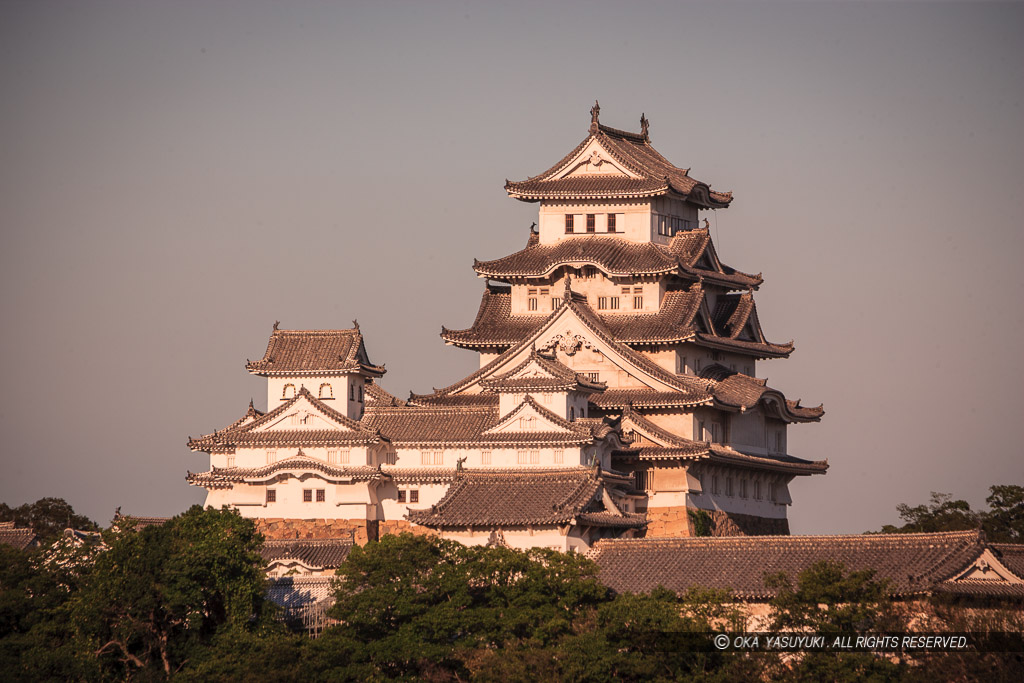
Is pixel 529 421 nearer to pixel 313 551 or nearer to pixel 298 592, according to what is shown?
pixel 313 551

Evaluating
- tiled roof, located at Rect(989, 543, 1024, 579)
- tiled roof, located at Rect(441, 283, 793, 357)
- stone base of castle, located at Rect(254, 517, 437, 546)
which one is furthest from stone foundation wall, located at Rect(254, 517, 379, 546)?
tiled roof, located at Rect(989, 543, 1024, 579)

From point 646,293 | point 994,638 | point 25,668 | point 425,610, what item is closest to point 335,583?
point 425,610

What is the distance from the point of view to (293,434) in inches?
2847

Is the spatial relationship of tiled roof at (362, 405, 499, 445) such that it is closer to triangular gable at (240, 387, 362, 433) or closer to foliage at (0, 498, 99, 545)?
triangular gable at (240, 387, 362, 433)

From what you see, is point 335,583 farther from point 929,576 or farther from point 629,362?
point 629,362

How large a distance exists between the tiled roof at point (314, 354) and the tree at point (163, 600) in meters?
17.6

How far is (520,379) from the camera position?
6881 cm

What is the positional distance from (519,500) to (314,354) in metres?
12.6

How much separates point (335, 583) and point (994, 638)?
17823mm

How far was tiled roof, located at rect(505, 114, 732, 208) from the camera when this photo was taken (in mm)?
77312

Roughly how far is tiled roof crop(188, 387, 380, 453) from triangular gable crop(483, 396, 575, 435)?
510 centimetres

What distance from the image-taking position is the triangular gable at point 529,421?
67.4m

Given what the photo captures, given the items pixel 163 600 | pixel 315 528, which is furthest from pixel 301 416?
pixel 163 600

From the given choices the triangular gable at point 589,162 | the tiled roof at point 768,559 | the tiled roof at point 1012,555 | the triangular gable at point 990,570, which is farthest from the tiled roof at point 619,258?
the triangular gable at point 990,570
